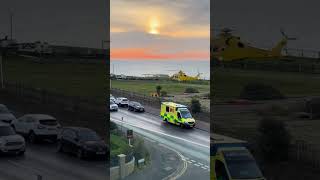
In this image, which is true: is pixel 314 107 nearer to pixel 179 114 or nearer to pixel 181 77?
pixel 181 77

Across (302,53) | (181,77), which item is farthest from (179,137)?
(302,53)

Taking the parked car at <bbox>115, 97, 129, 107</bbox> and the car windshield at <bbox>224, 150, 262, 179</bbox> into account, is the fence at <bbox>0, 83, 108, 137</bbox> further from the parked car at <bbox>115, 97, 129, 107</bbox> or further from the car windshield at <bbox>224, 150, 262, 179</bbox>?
the car windshield at <bbox>224, 150, 262, 179</bbox>

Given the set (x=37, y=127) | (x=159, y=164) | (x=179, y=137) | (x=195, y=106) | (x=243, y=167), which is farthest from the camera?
(x=179, y=137)

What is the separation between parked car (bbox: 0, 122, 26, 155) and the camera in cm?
888

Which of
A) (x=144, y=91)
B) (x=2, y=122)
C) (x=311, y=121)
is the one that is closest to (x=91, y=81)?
(x=2, y=122)

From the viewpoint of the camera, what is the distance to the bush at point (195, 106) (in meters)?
11.2

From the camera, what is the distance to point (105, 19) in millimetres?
9086

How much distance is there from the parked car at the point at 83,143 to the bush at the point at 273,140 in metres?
3.29

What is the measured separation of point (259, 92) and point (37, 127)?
4.76m

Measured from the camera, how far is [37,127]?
355 inches

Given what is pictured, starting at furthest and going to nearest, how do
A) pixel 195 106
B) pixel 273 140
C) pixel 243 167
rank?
pixel 195 106 < pixel 243 167 < pixel 273 140

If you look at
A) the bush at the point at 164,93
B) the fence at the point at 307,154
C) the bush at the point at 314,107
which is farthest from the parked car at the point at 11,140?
the bush at the point at 314,107

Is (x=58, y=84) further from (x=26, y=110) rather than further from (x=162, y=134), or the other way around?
(x=162, y=134)

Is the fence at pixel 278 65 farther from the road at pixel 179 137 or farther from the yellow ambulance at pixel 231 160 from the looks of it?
the road at pixel 179 137
